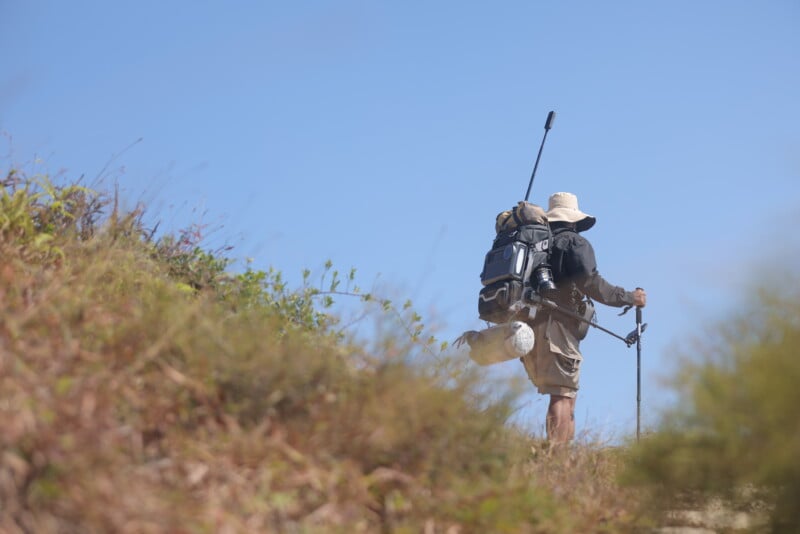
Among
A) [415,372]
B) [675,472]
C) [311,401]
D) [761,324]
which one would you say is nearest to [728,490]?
[675,472]

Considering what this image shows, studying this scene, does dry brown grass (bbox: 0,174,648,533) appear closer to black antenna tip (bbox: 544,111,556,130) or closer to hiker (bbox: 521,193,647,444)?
hiker (bbox: 521,193,647,444)

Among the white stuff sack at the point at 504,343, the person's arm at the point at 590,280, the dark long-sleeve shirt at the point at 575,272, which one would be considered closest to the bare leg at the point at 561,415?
the white stuff sack at the point at 504,343

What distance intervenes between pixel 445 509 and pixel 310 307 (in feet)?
9.83

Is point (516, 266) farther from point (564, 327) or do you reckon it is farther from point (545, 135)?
point (545, 135)

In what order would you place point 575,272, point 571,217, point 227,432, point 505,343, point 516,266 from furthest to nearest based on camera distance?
point 571,217, point 575,272, point 516,266, point 505,343, point 227,432

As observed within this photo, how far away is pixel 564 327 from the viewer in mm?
7895

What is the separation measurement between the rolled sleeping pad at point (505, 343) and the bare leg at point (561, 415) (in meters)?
0.63

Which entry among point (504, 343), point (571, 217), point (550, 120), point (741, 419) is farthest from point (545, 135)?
point (741, 419)

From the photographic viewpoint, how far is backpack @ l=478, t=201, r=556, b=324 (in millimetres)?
7672

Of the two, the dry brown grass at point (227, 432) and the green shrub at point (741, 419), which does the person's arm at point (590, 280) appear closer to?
the dry brown grass at point (227, 432)

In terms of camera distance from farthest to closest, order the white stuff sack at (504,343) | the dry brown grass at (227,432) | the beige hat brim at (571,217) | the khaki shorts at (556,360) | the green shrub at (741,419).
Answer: the beige hat brim at (571,217), the khaki shorts at (556,360), the white stuff sack at (504,343), the green shrub at (741,419), the dry brown grass at (227,432)

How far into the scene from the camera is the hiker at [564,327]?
7770 millimetres

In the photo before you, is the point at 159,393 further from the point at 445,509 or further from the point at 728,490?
the point at 728,490

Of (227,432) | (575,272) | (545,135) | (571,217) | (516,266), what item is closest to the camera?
(227,432)
